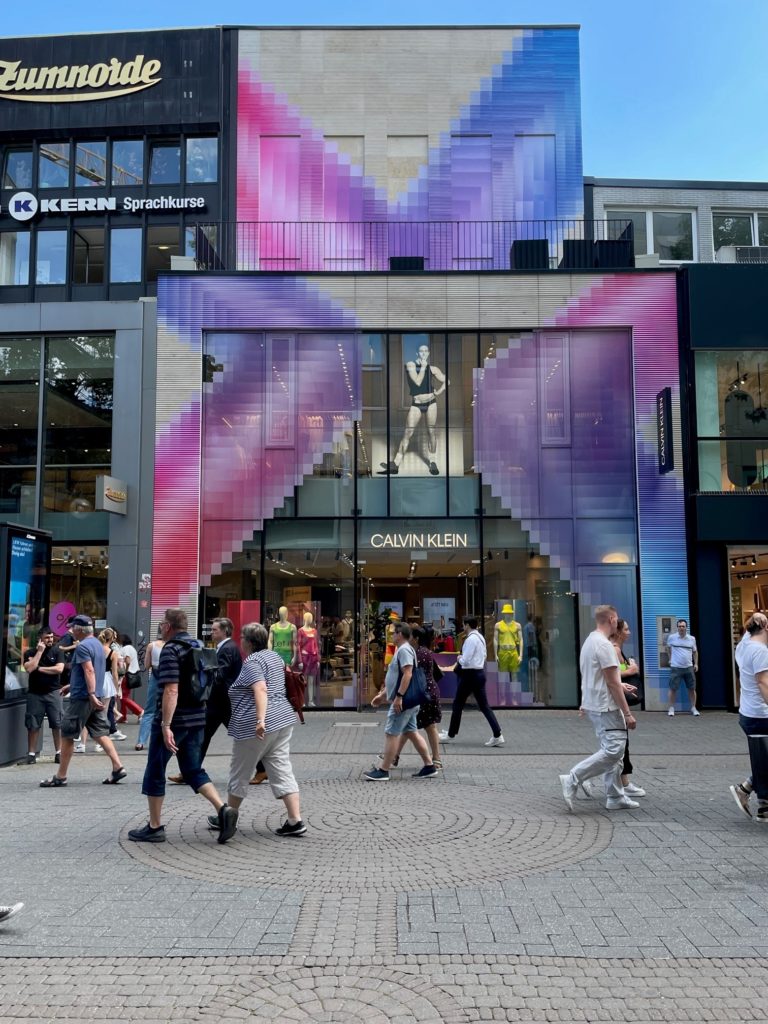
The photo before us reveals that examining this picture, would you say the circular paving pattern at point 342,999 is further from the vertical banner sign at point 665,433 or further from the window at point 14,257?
the window at point 14,257

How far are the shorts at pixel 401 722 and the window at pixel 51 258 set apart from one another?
15.9 m

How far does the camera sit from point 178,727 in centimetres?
701

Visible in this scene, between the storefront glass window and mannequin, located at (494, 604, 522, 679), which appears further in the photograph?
the storefront glass window

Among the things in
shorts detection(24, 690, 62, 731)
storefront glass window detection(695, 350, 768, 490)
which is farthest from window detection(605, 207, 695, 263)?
shorts detection(24, 690, 62, 731)

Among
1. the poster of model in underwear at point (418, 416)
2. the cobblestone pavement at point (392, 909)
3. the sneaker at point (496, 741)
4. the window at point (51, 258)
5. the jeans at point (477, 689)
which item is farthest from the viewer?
the window at point (51, 258)

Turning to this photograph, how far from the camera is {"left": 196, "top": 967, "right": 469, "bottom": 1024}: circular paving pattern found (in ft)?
13.1

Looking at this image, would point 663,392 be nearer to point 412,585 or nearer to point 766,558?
point 766,558

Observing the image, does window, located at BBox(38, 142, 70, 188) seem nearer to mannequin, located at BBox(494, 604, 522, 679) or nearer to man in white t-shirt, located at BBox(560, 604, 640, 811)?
mannequin, located at BBox(494, 604, 522, 679)

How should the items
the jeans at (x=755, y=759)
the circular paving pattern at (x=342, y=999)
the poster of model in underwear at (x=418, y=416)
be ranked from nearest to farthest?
the circular paving pattern at (x=342, y=999)
the jeans at (x=755, y=759)
the poster of model in underwear at (x=418, y=416)

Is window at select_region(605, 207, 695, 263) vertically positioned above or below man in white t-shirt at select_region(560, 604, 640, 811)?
above

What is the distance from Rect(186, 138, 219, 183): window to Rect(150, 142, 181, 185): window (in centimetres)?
26

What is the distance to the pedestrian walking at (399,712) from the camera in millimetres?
9281

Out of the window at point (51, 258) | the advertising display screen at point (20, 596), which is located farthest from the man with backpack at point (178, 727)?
the window at point (51, 258)

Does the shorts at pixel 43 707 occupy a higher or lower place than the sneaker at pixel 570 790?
higher
